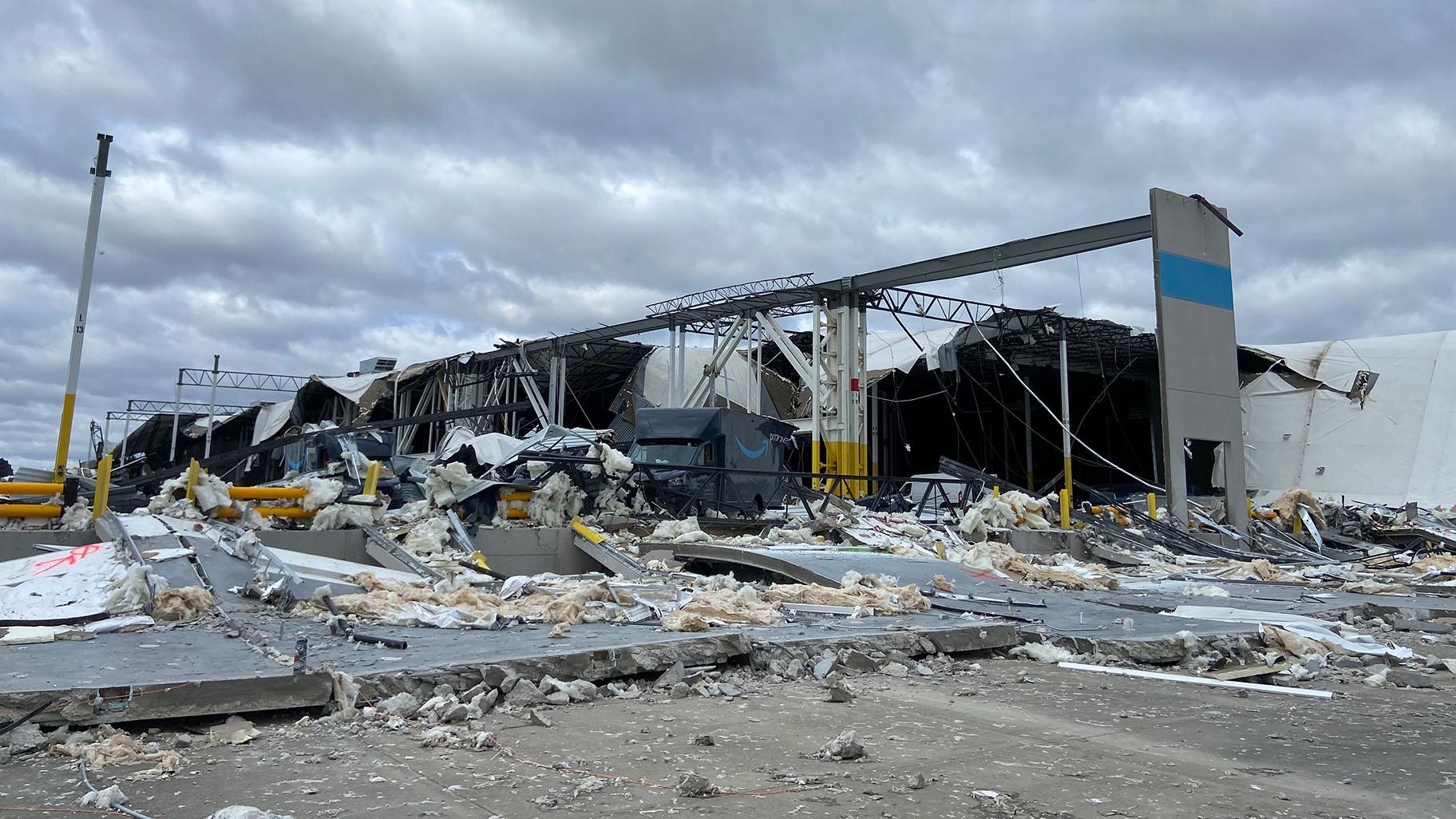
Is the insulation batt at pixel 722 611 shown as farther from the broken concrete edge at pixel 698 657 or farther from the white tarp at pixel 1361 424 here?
the white tarp at pixel 1361 424

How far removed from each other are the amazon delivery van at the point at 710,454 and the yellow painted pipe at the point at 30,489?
834cm

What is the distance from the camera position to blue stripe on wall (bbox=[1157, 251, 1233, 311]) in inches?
843

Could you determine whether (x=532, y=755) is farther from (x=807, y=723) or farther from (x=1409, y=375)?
(x=1409, y=375)

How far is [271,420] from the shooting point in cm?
4525

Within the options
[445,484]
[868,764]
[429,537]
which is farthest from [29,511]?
[868,764]

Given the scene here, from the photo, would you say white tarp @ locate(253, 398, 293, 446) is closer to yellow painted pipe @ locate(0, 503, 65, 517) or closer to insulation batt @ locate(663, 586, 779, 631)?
yellow painted pipe @ locate(0, 503, 65, 517)

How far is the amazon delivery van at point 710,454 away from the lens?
1658 cm

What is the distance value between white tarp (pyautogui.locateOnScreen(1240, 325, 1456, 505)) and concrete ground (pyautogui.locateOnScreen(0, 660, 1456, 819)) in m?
30.4

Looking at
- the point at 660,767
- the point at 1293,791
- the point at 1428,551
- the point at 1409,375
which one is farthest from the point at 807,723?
the point at 1409,375

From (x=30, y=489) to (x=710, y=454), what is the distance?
1091 cm

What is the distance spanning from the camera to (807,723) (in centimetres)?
484

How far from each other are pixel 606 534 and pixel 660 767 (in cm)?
1024

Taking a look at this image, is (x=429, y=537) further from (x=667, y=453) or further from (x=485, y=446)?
(x=667, y=453)

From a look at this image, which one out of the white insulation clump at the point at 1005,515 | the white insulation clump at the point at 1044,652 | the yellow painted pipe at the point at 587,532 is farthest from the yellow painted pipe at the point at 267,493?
the white insulation clump at the point at 1005,515
